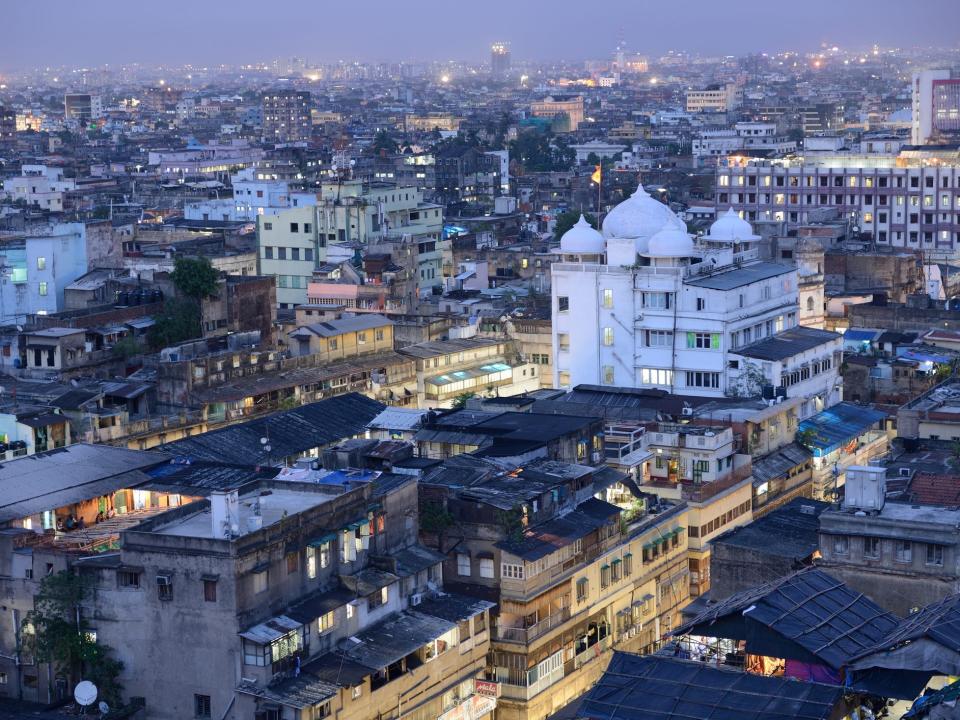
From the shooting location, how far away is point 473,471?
118 feet

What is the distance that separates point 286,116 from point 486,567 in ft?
537

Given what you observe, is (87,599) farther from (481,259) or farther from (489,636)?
(481,259)

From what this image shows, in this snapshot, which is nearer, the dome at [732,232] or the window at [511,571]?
the window at [511,571]

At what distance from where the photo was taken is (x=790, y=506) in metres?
38.1

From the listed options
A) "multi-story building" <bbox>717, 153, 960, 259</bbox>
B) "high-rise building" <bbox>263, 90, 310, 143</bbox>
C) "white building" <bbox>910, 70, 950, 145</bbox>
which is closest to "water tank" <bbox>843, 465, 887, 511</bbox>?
"multi-story building" <bbox>717, 153, 960, 259</bbox>

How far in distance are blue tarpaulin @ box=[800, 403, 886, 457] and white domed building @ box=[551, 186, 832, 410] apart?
5.29ft

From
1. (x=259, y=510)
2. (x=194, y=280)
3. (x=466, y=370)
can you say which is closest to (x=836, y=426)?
(x=466, y=370)

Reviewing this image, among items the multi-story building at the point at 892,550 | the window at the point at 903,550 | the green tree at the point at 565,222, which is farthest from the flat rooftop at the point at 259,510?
the green tree at the point at 565,222

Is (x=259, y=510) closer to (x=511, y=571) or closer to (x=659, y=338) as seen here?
(x=511, y=571)

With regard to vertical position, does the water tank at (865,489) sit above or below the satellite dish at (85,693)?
above

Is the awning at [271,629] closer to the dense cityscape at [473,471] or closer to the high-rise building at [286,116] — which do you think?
the dense cityscape at [473,471]

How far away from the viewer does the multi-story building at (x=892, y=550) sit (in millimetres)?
30875

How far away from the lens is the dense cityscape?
2872 cm

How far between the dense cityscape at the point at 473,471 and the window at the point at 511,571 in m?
0.04
